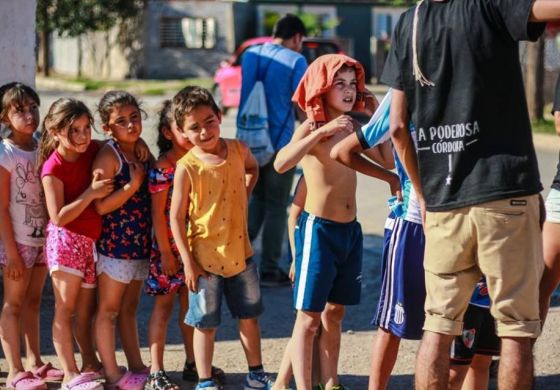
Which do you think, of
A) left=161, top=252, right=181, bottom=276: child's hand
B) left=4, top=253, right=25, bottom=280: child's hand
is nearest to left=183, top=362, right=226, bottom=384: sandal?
left=161, top=252, right=181, bottom=276: child's hand

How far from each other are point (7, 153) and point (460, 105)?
8.05ft

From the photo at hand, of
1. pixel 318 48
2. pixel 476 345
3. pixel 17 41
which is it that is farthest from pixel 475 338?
pixel 318 48

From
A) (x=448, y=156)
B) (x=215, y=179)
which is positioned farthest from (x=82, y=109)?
(x=448, y=156)

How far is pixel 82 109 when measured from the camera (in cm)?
515

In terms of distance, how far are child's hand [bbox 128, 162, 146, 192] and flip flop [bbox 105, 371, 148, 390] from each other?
949 millimetres

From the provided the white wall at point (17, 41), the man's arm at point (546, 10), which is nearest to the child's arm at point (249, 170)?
the man's arm at point (546, 10)

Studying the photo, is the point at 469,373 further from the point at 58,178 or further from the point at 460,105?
the point at 58,178

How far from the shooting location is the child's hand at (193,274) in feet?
16.2

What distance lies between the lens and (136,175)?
5152 millimetres

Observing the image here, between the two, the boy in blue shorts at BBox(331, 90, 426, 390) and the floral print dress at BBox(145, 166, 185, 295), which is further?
the floral print dress at BBox(145, 166, 185, 295)

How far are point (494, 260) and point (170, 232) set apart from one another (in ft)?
6.27

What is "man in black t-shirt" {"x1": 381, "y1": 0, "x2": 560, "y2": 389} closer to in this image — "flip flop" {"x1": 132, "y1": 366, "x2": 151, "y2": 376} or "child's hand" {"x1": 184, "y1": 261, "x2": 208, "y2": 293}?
"child's hand" {"x1": 184, "y1": 261, "x2": 208, "y2": 293}

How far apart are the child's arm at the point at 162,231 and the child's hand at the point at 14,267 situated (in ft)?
2.32

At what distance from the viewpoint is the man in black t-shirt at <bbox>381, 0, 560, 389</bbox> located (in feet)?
12.3
